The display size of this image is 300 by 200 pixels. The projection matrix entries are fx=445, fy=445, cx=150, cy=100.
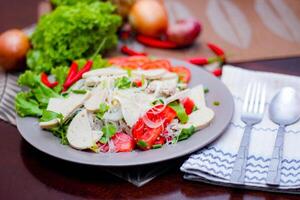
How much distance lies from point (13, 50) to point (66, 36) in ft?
0.55

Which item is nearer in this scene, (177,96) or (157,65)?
(177,96)

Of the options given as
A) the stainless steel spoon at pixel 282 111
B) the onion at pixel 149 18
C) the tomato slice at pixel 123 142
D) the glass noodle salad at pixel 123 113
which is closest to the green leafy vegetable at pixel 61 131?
the glass noodle salad at pixel 123 113

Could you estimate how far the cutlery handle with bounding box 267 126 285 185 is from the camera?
33.6 inches

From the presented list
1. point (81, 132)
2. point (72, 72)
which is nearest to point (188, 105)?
point (81, 132)

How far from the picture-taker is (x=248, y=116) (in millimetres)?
1060

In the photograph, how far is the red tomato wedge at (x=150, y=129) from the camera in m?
0.92

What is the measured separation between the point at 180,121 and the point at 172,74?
0.19 metres

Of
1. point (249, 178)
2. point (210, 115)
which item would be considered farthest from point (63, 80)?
point (249, 178)

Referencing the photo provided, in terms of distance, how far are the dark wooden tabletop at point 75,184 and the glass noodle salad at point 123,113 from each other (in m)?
0.06

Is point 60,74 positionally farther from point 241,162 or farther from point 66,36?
point 241,162

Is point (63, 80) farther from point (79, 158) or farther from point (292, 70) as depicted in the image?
point (292, 70)

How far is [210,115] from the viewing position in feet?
3.26

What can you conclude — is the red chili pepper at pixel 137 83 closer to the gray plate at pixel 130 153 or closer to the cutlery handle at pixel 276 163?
the gray plate at pixel 130 153

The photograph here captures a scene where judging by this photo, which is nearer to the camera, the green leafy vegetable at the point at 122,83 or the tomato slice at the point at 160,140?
the tomato slice at the point at 160,140
